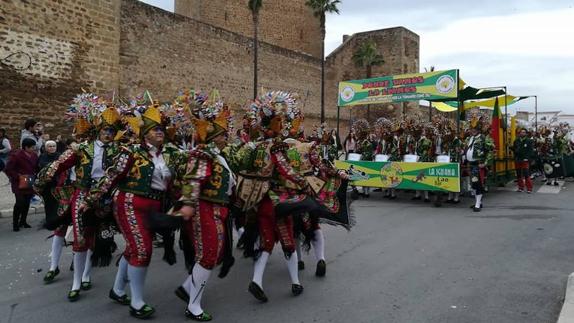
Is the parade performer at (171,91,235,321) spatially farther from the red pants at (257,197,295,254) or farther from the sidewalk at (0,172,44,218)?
the sidewalk at (0,172,44,218)

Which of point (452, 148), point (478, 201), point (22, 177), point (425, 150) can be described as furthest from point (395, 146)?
point (22, 177)

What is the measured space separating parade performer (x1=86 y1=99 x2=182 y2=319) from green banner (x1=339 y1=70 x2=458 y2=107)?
26.3 feet

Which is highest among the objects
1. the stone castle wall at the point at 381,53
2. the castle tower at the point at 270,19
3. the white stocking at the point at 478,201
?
the castle tower at the point at 270,19

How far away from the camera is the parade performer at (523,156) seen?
1284 cm

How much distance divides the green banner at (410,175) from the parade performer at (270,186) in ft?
17.3

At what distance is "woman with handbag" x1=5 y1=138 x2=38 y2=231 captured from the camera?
7.85 metres

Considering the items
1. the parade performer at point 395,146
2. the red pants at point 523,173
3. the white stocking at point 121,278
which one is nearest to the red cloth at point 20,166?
the white stocking at point 121,278

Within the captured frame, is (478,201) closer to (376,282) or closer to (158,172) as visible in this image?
(376,282)

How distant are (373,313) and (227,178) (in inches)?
68.3

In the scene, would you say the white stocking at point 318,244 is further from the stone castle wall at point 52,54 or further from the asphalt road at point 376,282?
the stone castle wall at point 52,54

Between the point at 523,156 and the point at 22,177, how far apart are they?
467 inches

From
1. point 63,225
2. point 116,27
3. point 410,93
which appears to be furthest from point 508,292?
point 116,27

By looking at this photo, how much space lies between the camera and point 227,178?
4.12 m

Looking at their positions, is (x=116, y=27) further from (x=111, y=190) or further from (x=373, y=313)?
(x=373, y=313)
